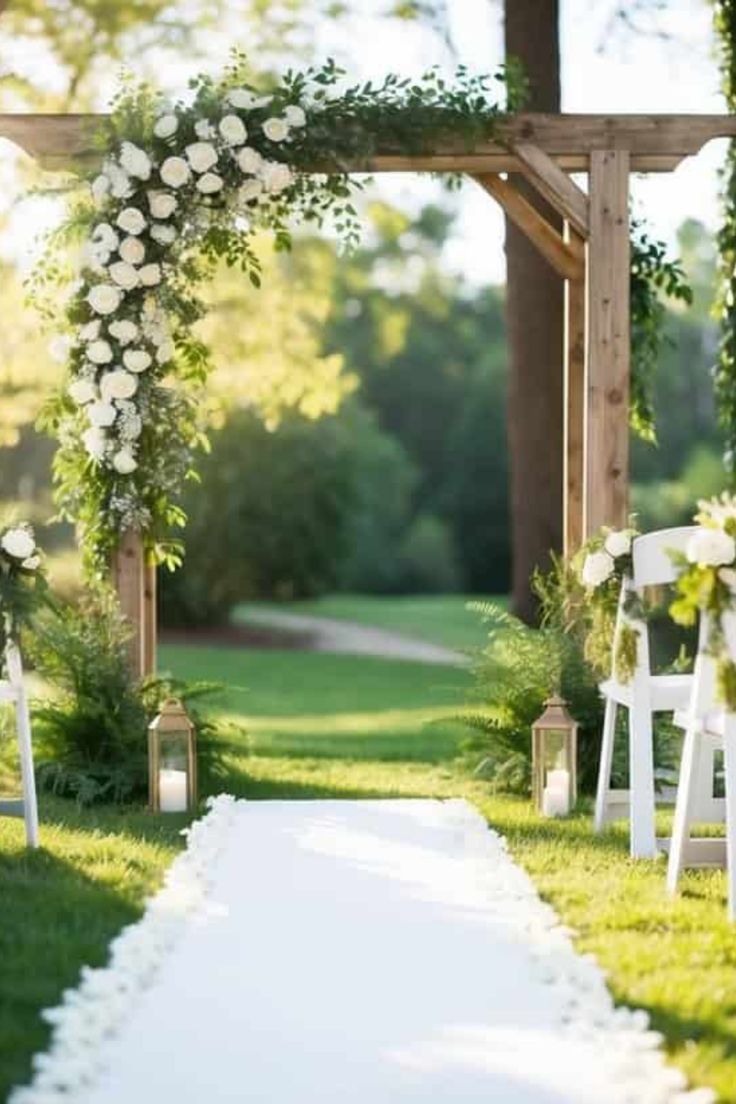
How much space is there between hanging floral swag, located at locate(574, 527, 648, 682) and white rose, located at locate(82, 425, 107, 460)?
1.99 m

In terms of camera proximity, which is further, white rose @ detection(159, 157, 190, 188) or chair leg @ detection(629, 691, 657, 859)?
white rose @ detection(159, 157, 190, 188)

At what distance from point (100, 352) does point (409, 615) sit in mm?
14970

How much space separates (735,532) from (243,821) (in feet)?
7.63

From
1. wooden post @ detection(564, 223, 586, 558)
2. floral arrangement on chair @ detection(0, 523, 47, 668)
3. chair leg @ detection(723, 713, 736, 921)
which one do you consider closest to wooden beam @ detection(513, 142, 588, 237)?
wooden post @ detection(564, 223, 586, 558)

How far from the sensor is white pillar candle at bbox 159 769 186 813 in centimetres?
612

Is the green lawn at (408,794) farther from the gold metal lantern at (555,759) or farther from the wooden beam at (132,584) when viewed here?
the wooden beam at (132,584)

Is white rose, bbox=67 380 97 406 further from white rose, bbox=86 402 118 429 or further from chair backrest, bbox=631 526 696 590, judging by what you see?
chair backrest, bbox=631 526 696 590

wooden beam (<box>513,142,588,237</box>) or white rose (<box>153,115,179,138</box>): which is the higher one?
white rose (<box>153,115,179,138</box>)

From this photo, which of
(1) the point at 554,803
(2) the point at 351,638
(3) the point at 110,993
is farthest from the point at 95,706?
(2) the point at 351,638

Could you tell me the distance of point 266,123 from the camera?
668cm

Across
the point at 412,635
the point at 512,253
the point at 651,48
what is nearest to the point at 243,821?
the point at 512,253

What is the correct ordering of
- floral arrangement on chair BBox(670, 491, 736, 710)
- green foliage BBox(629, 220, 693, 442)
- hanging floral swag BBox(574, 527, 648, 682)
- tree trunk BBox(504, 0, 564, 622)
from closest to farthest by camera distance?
1. floral arrangement on chair BBox(670, 491, 736, 710)
2. hanging floral swag BBox(574, 527, 648, 682)
3. green foliage BBox(629, 220, 693, 442)
4. tree trunk BBox(504, 0, 564, 622)

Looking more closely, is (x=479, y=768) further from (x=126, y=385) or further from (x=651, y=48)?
(x=651, y=48)

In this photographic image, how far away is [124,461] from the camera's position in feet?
21.8
